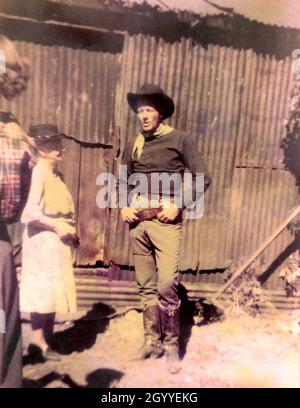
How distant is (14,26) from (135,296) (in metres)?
3.30

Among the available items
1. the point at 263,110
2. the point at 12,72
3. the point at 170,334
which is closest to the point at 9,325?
the point at 170,334

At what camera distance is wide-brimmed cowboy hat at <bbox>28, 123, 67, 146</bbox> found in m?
3.76

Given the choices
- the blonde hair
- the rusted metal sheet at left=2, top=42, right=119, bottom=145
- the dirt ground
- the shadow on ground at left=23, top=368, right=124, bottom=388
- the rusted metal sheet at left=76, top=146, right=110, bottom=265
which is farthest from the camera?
the rusted metal sheet at left=76, top=146, right=110, bottom=265

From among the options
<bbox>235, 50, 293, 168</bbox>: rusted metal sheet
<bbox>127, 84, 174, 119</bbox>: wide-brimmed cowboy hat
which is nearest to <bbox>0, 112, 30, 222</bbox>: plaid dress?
<bbox>127, 84, 174, 119</bbox>: wide-brimmed cowboy hat

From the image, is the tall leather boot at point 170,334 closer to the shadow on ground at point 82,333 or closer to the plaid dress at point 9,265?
the shadow on ground at point 82,333

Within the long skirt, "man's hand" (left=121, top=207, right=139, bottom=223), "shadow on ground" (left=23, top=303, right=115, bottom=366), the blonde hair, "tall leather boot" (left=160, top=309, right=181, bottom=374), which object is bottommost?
"shadow on ground" (left=23, top=303, right=115, bottom=366)

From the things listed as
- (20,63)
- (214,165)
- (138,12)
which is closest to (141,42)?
(138,12)

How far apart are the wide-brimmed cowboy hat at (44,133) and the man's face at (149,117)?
0.84 m

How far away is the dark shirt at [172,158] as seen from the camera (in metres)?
3.76

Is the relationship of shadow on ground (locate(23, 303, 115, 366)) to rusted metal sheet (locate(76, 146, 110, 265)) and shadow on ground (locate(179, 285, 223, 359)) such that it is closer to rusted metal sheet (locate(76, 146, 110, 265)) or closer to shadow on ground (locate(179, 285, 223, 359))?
rusted metal sheet (locate(76, 146, 110, 265))

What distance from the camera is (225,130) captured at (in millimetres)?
4711

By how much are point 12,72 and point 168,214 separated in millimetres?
2274

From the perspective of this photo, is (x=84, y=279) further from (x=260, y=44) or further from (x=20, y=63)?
(x=260, y=44)

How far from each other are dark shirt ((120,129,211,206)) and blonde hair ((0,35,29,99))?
1.54 meters
